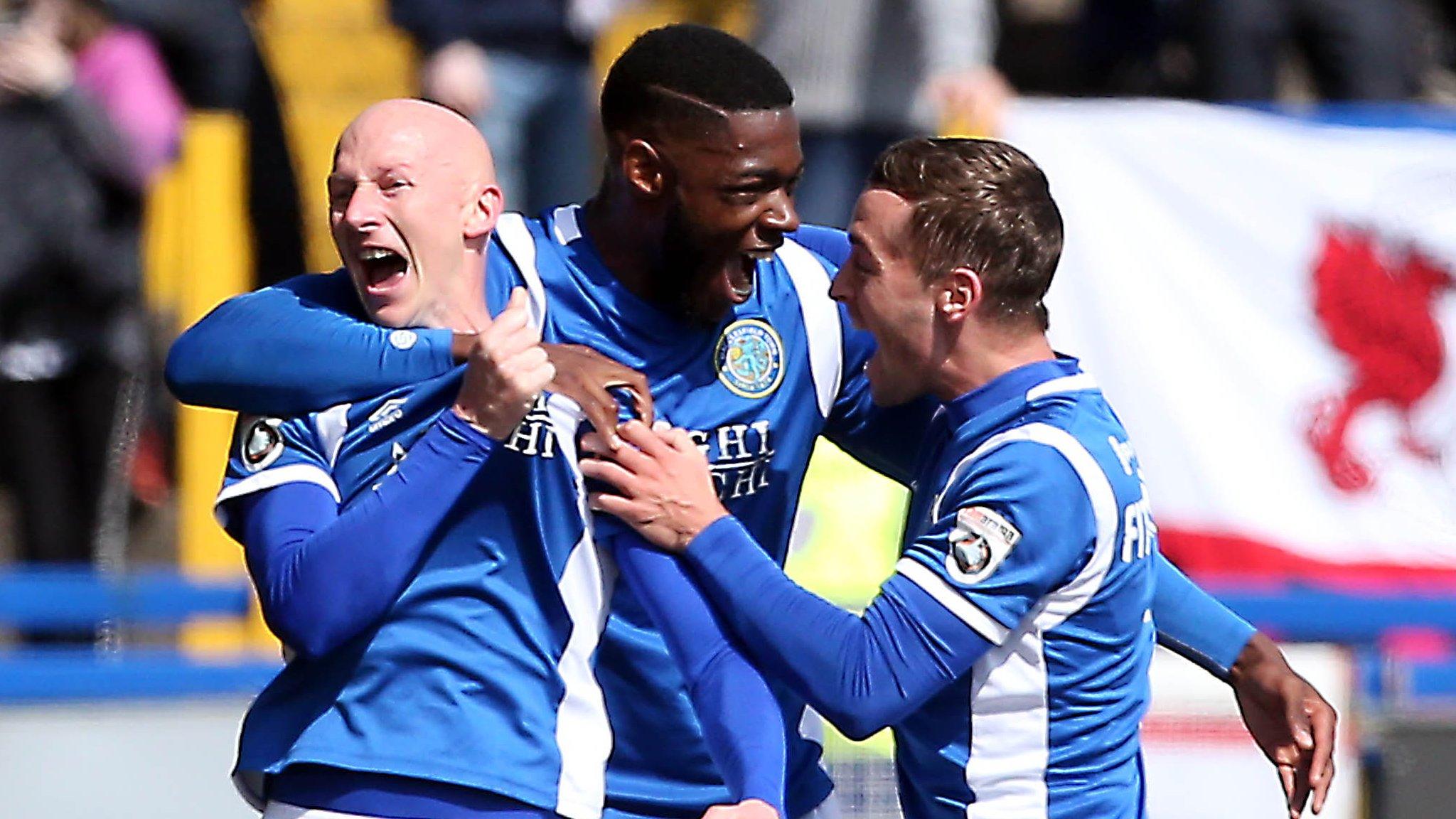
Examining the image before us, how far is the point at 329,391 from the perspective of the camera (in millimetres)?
2980

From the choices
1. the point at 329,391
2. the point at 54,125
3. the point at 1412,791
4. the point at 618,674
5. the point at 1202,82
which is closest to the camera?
the point at 329,391

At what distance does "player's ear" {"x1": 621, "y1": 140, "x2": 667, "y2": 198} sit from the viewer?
3137 mm

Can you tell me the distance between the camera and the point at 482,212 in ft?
10.1

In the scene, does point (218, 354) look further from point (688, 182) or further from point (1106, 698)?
point (1106, 698)

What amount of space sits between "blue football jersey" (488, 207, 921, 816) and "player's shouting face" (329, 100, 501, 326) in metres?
0.10

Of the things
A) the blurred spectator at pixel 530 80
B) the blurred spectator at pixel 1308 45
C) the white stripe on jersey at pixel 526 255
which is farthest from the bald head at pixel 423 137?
the blurred spectator at pixel 1308 45

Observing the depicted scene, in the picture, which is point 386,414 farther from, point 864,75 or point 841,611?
point 864,75

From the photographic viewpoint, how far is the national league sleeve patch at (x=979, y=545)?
295 centimetres

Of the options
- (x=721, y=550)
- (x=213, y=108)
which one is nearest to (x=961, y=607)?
(x=721, y=550)

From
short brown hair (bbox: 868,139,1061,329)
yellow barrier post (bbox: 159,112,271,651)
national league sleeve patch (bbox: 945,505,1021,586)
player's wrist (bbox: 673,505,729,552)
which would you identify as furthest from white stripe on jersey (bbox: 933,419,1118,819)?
yellow barrier post (bbox: 159,112,271,651)

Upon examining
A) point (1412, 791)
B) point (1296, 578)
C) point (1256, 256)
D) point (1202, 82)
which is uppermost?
point (1202, 82)

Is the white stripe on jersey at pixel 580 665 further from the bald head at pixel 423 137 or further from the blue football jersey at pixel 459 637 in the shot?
the bald head at pixel 423 137

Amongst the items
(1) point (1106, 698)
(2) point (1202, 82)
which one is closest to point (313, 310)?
(1) point (1106, 698)

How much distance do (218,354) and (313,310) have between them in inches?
5.4
